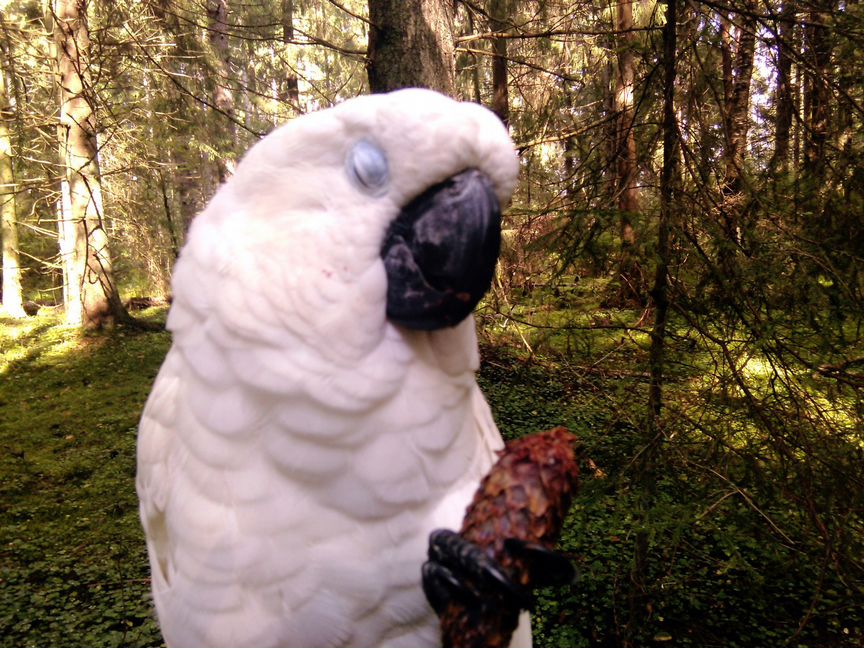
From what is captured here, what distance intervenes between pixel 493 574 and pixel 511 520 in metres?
0.08

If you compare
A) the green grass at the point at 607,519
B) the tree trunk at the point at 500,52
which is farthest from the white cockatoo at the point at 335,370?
the tree trunk at the point at 500,52

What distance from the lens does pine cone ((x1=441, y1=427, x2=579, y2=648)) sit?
0.77 meters

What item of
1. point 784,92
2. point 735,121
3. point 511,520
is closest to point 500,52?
point 735,121

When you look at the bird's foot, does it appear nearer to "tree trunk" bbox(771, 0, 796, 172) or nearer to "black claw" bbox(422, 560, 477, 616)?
"black claw" bbox(422, 560, 477, 616)

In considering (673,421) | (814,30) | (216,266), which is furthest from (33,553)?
(814,30)

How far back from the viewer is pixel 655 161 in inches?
85.1

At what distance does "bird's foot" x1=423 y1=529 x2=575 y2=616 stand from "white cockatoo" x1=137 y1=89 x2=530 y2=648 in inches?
4.4

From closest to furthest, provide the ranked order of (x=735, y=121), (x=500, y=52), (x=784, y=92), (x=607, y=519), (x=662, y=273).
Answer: (x=662, y=273) → (x=784, y=92) → (x=735, y=121) → (x=607, y=519) → (x=500, y=52)

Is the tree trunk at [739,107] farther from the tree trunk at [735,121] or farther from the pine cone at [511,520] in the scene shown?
the pine cone at [511,520]

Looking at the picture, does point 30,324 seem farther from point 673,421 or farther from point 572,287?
point 673,421

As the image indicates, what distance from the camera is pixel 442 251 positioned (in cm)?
87

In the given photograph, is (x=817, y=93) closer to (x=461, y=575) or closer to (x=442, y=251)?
(x=442, y=251)

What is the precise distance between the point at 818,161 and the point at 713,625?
2.20 m

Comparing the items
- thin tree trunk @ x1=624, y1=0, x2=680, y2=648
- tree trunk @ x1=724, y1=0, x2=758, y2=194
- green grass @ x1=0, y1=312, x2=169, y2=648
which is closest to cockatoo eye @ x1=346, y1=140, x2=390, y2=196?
thin tree trunk @ x1=624, y1=0, x2=680, y2=648
